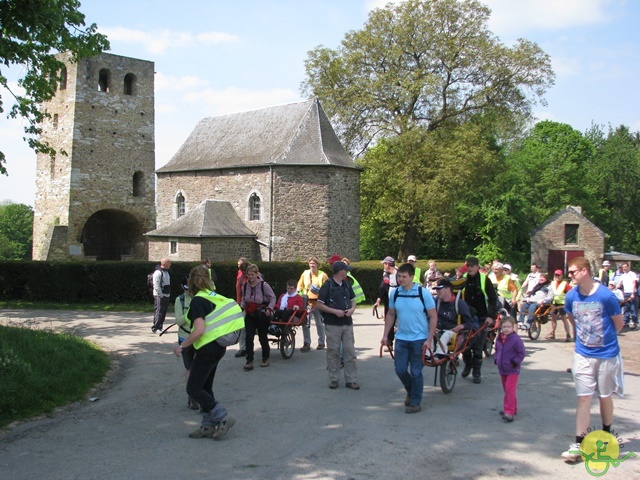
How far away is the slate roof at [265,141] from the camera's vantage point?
30.8m

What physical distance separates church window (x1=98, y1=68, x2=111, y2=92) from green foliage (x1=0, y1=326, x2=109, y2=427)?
29762mm

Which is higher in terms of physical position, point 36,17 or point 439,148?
point 439,148

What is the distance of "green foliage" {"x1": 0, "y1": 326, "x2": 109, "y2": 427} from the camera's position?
7230 millimetres

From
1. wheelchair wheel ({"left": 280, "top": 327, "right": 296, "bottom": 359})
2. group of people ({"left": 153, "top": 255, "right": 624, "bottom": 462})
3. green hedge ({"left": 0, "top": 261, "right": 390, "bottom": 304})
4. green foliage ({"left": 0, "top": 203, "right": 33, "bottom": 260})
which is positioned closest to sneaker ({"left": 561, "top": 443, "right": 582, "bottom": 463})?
group of people ({"left": 153, "top": 255, "right": 624, "bottom": 462})

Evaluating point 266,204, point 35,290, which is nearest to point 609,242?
point 266,204

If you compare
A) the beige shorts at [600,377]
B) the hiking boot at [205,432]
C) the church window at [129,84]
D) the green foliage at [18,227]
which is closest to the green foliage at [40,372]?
the hiking boot at [205,432]

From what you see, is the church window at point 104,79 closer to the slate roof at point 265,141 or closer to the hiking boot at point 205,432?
the slate roof at point 265,141

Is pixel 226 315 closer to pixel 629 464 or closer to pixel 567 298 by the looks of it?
pixel 567 298

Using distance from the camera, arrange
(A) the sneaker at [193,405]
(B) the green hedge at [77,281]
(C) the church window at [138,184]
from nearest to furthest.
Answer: (A) the sneaker at [193,405] < (B) the green hedge at [77,281] < (C) the church window at [138,184]

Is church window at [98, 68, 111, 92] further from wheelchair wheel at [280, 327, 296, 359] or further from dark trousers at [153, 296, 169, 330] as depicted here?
wheelchair wheel at [280, 327, 296, 359]

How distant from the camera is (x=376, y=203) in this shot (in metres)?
36.0

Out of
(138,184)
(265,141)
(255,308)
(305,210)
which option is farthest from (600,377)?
(138,184)

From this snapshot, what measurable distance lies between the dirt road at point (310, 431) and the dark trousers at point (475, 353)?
248 millimetres

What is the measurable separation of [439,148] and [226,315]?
28.6m
